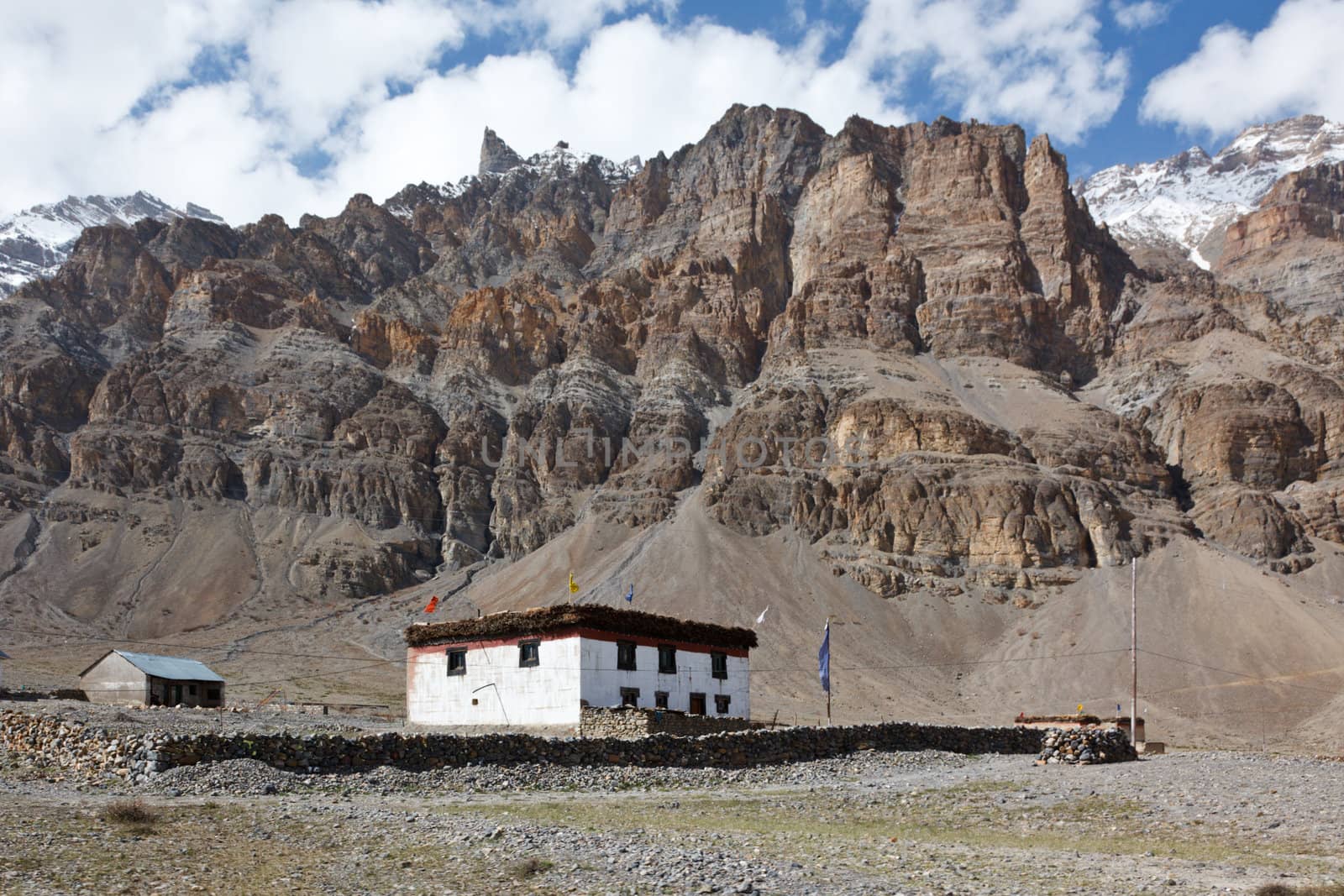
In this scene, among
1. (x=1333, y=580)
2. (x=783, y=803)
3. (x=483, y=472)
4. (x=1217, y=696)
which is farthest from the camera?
(x=483, y=472)

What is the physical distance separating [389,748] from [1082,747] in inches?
756

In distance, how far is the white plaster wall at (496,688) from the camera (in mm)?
42000

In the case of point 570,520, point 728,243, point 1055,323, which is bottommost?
point 570,520

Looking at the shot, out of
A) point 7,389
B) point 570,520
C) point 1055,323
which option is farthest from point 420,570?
point 1055,323

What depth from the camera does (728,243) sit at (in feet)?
655

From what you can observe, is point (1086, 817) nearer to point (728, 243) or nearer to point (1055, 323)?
point (1055, 323)

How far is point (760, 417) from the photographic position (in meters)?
145

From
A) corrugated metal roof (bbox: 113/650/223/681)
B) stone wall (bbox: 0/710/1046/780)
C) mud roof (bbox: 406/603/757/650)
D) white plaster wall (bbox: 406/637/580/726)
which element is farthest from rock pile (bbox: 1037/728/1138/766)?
corrugated metal roof (bbox: 113/650/223/681)

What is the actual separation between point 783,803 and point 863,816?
6.53 ft

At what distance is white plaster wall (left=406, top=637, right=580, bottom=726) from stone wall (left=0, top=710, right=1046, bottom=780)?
37.6 ft

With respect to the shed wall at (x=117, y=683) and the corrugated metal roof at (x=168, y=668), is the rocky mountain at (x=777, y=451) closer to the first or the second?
the corrugated metal roof at (x=168, y=668)

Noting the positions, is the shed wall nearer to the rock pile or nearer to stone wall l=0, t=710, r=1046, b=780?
stone wall l=0, t=710, r=1046, b=780

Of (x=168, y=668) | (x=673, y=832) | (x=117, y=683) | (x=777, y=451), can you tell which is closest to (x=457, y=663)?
(x=168, y=668)

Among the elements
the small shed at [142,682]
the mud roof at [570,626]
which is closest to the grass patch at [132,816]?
the mud roof at [570,626]
